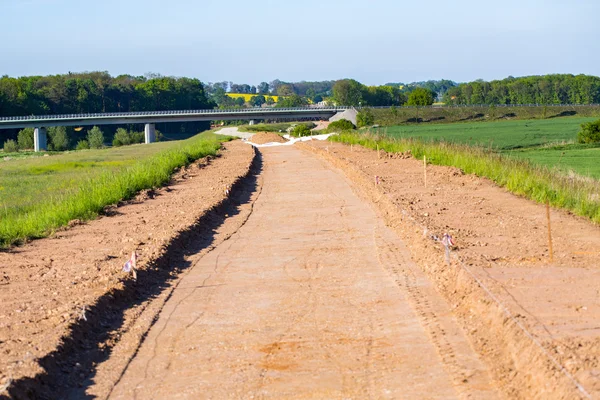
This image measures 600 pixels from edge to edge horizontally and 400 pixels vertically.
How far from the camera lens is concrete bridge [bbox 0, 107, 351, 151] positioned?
117 meters

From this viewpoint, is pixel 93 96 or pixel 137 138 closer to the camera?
pixel 137 138

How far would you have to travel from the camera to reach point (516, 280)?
1193 cm

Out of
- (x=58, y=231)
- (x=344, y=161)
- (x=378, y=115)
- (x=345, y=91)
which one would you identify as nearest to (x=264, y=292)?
(x=58, y=231)

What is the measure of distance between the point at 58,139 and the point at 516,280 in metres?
115

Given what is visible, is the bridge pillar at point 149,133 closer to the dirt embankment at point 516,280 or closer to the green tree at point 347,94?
the green tree at point 347,94

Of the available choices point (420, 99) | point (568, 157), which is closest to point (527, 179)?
point (568, 157)

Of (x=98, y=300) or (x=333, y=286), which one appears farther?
(x=333, y=286)

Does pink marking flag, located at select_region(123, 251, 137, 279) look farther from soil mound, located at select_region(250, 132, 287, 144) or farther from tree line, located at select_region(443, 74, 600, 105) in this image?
tree line, located at select_region(443, 74, 600, 105)

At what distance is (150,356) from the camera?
31.5 feet

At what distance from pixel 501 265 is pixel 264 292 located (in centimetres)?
362

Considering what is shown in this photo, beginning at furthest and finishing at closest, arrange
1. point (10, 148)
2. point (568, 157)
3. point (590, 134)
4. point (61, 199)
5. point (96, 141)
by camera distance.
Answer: point (96, 141), point (10, 148), point (590, 134), point (568, 157), point (61, 199)

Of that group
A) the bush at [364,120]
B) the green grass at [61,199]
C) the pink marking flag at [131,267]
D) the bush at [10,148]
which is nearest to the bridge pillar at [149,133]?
the bush at [10,148]

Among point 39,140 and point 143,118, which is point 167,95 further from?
point 39,140

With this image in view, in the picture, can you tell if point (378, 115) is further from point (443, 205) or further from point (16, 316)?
point (16, 316)
